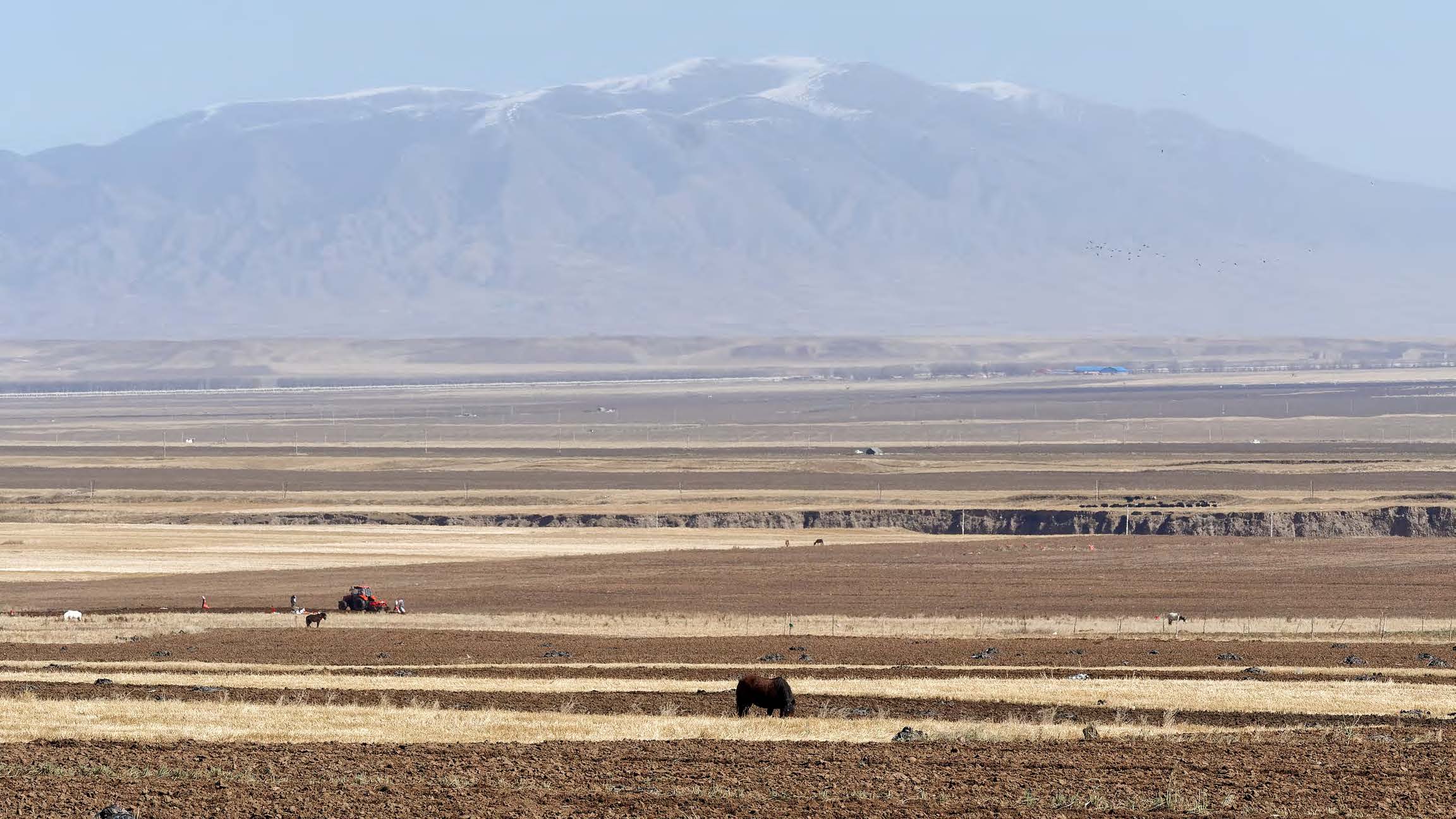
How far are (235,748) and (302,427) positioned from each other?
123 m

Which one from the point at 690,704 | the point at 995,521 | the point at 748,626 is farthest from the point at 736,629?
the point at 995,521

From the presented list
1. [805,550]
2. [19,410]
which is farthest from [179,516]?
[19,410]

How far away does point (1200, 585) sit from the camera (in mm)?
45656

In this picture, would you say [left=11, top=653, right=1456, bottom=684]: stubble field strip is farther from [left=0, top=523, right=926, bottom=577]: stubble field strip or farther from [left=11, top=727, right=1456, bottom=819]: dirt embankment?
[left=0, top=523, right=926, bottom=577]: stubble field strip

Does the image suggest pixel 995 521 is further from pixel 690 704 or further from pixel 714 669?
pixel 690 704

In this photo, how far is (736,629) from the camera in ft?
119

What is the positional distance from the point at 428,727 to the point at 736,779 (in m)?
5.30

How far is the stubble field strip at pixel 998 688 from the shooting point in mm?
22391

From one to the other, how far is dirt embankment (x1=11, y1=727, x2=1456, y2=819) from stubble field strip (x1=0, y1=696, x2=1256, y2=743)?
912 mm

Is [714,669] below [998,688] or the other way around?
below

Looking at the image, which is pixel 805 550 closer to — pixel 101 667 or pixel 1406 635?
pixel 1406 635

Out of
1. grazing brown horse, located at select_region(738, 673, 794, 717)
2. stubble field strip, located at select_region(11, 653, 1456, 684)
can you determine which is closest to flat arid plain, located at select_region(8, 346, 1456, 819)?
stubble field strip, located at select_region(11, 653, 1456, 684)

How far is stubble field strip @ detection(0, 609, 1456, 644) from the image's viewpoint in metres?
34.7

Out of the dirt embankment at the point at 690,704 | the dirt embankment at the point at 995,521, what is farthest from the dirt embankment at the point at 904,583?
the dirt embankment at the point at 690,704
